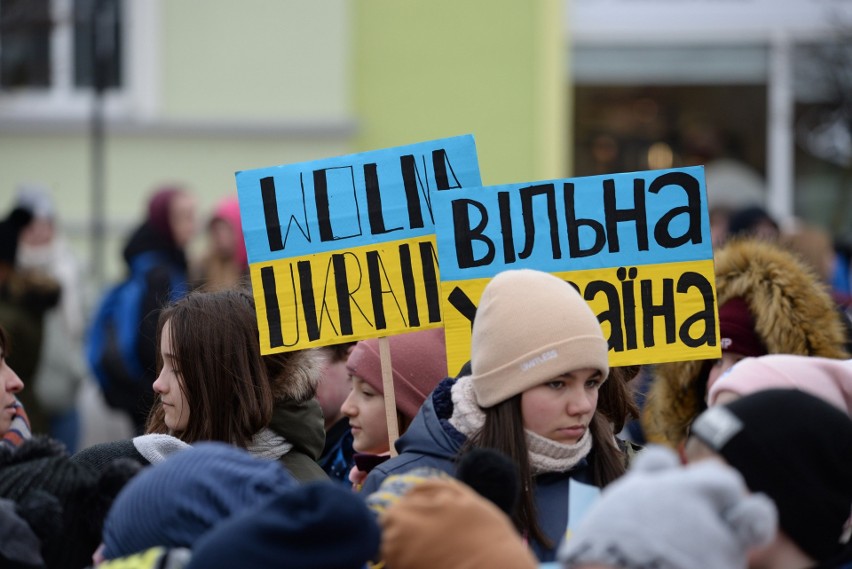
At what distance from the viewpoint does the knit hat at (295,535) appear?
8.30ft

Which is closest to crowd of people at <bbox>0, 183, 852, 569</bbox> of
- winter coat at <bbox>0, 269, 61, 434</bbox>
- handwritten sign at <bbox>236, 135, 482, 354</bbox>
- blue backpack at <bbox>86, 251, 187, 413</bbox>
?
handwritten sign at <bbox>236, 135, 482, 354</bbox>

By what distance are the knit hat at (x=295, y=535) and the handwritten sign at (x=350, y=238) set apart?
197 cm

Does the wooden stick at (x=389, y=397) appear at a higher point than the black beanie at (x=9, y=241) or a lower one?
lower

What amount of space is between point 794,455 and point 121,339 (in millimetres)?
5878

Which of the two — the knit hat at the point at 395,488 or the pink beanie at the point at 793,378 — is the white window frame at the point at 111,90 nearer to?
the pink beanie at the point at 793,378

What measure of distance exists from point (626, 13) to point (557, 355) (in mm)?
12490

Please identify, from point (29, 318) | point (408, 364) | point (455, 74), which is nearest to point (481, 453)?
point (408, 364)

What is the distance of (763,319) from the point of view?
16.1 ft

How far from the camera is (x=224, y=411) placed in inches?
167

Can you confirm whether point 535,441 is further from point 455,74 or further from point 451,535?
point 455,74

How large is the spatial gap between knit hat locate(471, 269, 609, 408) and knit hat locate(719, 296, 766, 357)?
134cm

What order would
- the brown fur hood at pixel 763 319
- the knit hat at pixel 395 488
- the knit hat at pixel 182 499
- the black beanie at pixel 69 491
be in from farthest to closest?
1. the brown fur hood at pixel 763 319
2. the black beanie at pixel 69 491
3. the knit hat at pixel 395 488
4. the knit hat at pixel 182 499

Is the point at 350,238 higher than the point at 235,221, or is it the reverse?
the point at 235,221

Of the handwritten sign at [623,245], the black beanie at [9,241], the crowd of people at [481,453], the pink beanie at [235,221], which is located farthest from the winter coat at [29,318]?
the handwritten sign at [623,245]
